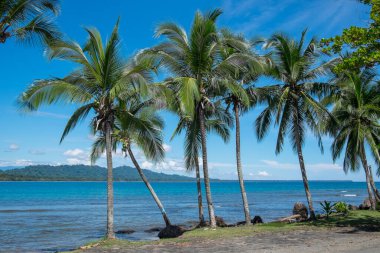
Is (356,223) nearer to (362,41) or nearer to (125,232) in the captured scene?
(362,41)

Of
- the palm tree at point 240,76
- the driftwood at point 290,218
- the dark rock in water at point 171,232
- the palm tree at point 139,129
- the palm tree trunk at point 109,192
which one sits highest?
the palm tree at point 240,76

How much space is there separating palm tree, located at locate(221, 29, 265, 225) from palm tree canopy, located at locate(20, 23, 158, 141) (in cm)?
431

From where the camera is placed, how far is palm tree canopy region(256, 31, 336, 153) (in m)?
20.1

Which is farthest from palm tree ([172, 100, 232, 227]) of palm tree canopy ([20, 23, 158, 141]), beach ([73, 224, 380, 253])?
beach ([73, 224, 380, 253])

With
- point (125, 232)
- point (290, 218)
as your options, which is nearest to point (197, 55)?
point (290, 218)

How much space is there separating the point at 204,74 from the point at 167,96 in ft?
6.33

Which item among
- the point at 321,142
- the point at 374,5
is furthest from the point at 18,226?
the point at 374,5

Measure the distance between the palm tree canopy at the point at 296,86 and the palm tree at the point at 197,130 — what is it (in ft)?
12.0

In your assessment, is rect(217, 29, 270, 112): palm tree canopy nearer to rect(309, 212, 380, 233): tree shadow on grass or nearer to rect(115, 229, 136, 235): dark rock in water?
rect(309, 212, 380, 233): tree shadow on grass

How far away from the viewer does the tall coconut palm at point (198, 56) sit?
17469mm

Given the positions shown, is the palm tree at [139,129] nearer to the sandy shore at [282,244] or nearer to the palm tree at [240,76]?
the palm tree at [240,76]

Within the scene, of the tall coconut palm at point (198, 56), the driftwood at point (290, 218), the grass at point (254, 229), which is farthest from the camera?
the driftwood at point (290, 218)

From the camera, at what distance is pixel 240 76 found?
20.5 m

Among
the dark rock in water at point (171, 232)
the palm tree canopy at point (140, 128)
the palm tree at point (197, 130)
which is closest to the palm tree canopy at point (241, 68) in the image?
the palm tree at point (197, 130)
